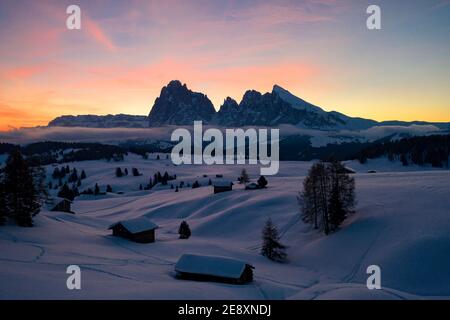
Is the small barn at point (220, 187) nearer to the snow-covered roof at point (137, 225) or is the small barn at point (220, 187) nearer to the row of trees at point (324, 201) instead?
the row of trees at point (324, 201)

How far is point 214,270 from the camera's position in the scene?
30312 millimetres

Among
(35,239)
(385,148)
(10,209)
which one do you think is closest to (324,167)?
(35,239)

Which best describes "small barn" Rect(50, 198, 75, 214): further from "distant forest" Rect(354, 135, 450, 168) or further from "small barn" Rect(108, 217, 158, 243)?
"distant forest" Rect(354, 135, 450, 168)

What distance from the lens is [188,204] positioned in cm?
8162

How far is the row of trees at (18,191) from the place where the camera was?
40.0 metres

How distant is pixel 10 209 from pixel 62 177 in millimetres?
166624

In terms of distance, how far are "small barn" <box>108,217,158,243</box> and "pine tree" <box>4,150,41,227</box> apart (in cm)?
1078

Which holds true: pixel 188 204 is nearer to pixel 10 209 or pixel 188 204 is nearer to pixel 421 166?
pixel 10 209

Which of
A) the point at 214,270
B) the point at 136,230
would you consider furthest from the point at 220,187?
the point at 214,270

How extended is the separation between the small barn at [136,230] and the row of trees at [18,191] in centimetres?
1078

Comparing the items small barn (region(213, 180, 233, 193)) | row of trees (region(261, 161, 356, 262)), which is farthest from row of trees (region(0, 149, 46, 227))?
small barn (region(213, 180, 233, 193))

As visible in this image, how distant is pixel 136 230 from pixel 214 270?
63.9 feet

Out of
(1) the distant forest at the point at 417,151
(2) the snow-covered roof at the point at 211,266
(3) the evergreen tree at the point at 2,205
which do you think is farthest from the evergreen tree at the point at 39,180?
(1) the distant forest at the point at 417,151

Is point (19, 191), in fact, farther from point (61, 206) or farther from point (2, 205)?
point (61, 206)
